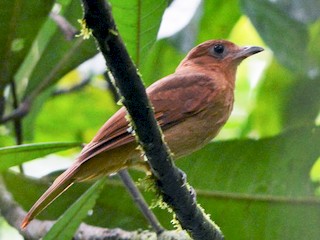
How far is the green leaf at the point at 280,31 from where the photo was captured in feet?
14.6

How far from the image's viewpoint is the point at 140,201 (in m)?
3.82

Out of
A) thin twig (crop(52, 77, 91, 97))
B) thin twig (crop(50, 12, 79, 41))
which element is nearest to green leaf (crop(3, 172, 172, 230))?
thin twig (crop(50, 12, 79, 41))

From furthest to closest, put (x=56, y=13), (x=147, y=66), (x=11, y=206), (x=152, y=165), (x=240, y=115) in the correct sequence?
(x=240, y=115) < (x=147, y=66) < (x=56, y=13) < (x=11, y=206) < (x=152, y=165)

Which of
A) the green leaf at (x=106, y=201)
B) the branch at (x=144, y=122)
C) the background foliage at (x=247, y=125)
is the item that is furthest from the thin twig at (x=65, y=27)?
the branch at (x=144, y=122)

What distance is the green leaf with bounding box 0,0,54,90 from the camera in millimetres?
4141

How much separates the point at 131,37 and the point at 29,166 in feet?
6.85

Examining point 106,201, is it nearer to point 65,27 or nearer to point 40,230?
point 40,230

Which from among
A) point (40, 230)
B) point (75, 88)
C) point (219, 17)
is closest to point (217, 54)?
point (219, 17)

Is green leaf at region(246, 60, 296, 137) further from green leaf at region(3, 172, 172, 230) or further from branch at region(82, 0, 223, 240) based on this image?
branch at region(82, 0, 223, 240)

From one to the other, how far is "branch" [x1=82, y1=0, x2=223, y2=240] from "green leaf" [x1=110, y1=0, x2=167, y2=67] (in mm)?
858

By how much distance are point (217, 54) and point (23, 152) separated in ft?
4.99

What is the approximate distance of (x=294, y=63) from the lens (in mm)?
4527

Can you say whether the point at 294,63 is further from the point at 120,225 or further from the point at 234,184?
the point at 120,225

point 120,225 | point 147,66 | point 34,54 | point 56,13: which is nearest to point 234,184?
point 120,225
